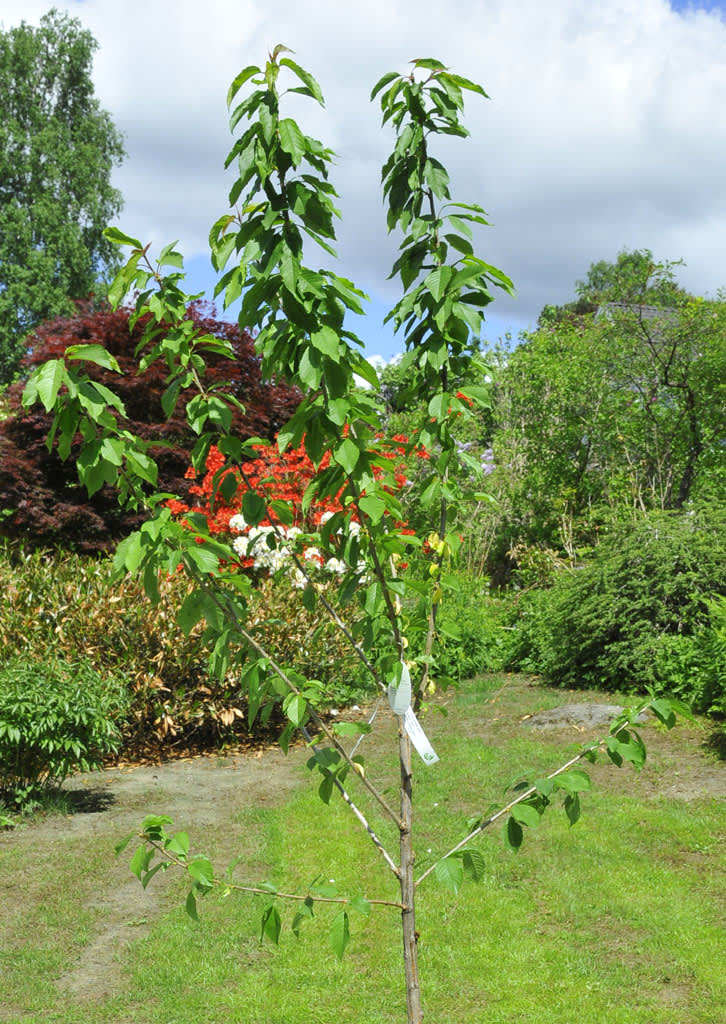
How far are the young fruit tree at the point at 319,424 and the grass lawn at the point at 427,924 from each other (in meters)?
1.48

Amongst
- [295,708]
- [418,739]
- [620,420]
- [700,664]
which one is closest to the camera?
[295,708]

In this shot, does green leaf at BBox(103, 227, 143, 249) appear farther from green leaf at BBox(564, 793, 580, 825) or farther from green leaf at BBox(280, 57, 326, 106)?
green leaf at BBox(564, 793, 580, 825)

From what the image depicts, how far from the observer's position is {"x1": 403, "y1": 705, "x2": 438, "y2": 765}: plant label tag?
210cm

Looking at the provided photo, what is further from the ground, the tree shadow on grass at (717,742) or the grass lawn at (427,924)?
the tree shadow on grass at (717,742)

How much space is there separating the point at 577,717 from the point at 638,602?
1331 mm

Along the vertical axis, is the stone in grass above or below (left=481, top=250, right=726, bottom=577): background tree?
below

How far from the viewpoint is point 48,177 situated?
2791cm

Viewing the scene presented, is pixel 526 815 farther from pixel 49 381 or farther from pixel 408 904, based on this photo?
pixel 49 381

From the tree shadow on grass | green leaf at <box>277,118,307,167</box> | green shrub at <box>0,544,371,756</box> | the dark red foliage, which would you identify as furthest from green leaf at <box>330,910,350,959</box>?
the dark red foliage

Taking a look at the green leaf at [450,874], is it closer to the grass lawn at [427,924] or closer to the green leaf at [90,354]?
the green leaf at [90,354]

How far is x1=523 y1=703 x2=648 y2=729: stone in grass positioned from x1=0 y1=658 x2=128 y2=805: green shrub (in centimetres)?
297

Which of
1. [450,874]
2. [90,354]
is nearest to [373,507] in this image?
[90,354]

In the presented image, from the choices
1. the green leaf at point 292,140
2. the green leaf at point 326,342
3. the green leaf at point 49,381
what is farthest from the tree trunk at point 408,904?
the green leaf at point 292,140

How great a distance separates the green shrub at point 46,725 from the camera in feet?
17.0
